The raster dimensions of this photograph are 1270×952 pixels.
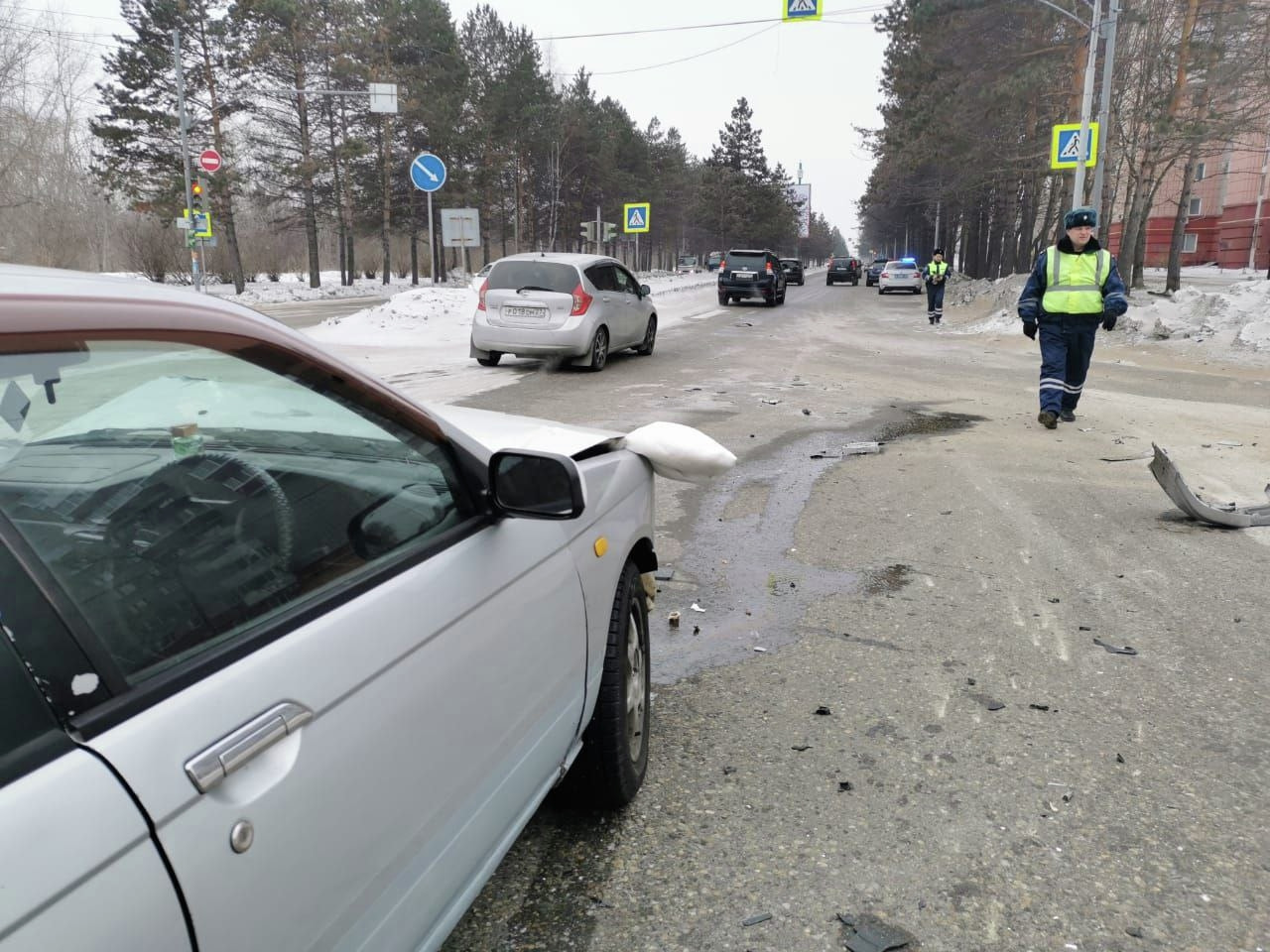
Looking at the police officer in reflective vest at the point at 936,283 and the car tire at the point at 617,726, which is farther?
the police officer in reflective vest at the point at 936,283

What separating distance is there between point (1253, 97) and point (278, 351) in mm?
27120

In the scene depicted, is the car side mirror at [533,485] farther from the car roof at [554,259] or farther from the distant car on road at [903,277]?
the distant car on road at [903,277]

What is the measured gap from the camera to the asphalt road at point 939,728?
98.7 inches

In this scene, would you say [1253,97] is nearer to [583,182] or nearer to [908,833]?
[908,833]

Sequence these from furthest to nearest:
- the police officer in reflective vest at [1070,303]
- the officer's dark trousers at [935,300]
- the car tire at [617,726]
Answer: the officer's dark trousers at [935,300] < the police officer in reflective vest at [1070,303] < the car tire at [617,726]

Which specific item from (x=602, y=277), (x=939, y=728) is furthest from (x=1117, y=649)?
(x=602, y=277)

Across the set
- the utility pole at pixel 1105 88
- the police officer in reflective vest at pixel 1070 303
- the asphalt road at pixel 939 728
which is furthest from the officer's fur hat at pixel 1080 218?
the utility pole at pixel 1105 88

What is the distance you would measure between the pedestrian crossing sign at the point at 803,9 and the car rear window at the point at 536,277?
1015 cm

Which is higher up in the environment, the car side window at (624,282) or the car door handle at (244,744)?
the car side window at (624,282)

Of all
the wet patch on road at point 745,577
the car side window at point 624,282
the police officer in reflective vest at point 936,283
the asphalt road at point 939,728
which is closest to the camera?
the asphalt road at point 939,728

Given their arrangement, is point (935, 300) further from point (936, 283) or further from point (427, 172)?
point (427, 172)

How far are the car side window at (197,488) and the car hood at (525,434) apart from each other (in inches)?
22.3

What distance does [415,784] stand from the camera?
1.66m

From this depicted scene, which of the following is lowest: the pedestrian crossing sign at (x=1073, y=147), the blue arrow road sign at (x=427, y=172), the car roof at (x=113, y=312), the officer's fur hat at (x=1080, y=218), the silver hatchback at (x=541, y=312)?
the silver hatchback at (x=541, y=312)
